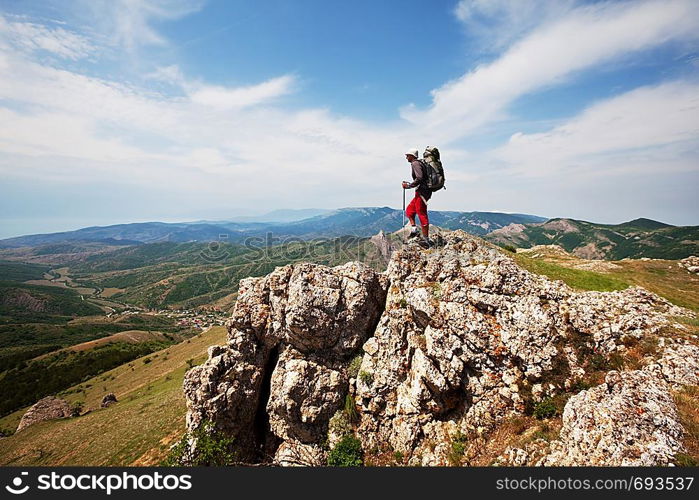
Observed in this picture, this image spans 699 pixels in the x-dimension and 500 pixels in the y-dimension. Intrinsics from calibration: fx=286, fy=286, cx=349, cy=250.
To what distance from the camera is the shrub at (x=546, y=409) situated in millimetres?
13431

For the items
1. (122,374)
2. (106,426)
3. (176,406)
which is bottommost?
(122,374)

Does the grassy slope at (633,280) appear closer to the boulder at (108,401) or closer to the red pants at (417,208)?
the red pants at (417,208)

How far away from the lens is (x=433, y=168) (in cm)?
2008

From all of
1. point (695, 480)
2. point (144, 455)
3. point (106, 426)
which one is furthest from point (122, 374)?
point (695, 480)

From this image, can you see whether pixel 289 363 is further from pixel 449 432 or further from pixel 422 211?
pixel 422 211

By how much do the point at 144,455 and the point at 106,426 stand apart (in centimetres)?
1439

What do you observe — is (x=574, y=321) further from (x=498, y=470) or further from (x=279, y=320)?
(x=279, y=320)

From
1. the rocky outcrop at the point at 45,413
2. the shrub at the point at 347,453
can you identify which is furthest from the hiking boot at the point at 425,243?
the rocky outcrop at the point at 45,413

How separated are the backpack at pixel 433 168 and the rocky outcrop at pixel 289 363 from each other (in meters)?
7.70

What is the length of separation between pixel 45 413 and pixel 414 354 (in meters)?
58.1

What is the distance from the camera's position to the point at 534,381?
566 inches

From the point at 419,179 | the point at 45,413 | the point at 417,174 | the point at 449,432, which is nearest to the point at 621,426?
the point at 449,432

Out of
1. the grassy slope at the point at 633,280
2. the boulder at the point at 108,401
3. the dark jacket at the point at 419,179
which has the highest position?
the dark jacket at the point at 419,179

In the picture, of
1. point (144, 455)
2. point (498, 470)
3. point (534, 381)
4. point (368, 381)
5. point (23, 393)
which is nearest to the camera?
point (498, 470)
